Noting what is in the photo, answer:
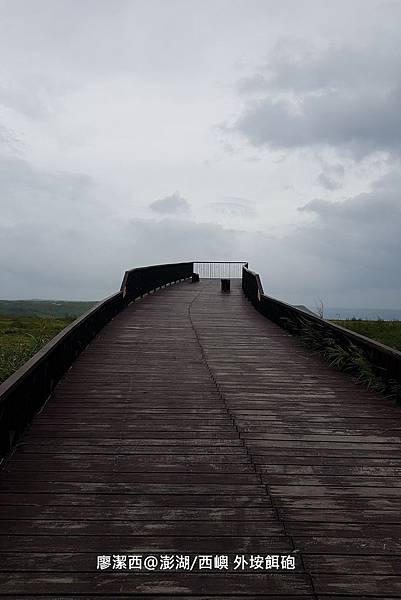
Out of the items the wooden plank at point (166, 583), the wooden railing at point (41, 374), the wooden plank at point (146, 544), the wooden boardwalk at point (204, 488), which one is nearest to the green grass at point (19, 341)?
the wooden railing at point (41, 374)

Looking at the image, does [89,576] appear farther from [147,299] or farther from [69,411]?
[147,299]

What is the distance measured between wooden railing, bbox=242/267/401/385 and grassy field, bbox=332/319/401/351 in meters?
2.70

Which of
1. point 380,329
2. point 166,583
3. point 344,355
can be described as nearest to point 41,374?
point 166,583

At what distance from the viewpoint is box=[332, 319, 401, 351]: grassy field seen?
52.7 ft

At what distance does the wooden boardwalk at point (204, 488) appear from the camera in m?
3.42

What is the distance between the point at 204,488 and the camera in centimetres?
467

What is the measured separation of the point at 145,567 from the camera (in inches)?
138

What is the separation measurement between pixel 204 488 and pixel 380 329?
15.2 meters

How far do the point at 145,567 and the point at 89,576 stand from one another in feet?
1.09

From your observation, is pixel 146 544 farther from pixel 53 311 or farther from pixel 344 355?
pixel 53 311

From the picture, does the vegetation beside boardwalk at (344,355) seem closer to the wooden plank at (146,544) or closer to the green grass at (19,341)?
the wooden plank at (146,544)

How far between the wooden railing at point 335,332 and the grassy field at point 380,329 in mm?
2698

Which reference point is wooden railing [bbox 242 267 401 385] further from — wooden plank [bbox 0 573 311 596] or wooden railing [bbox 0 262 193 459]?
wooden plank [bbox 0 573 311 596]

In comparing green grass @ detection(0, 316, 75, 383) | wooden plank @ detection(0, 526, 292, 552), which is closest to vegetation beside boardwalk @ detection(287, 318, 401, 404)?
wooden plank @ detection(0, 526, 292, 552)
